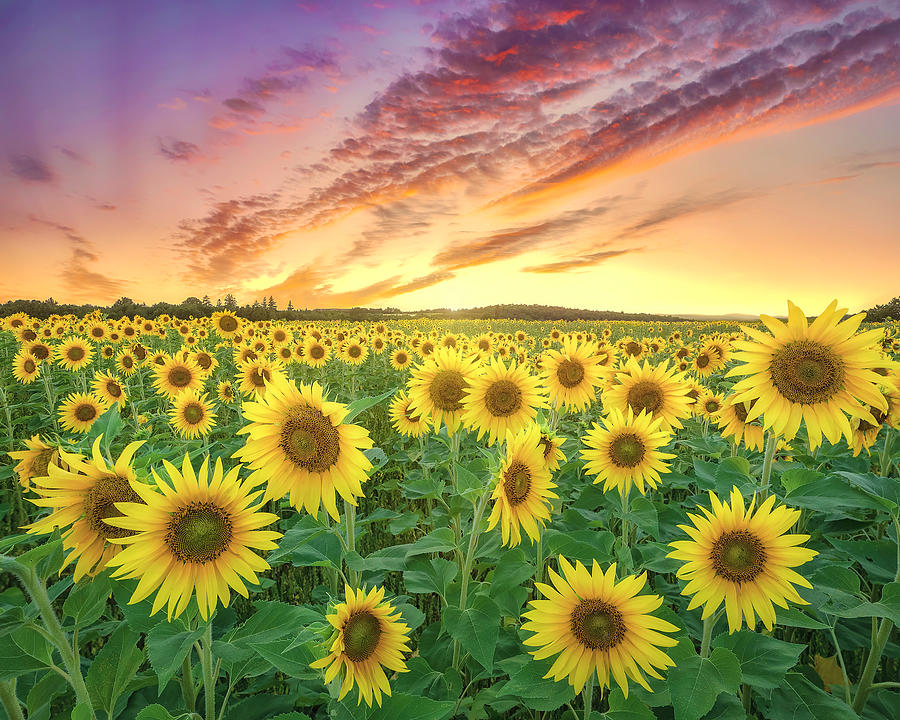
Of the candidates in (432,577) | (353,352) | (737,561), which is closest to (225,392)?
(353,352)

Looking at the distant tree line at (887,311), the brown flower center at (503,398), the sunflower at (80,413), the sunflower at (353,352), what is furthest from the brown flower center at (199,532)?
the distant tree line at (887,311)

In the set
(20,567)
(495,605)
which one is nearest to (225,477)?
(20,567)

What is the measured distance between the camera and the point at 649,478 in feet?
10.6

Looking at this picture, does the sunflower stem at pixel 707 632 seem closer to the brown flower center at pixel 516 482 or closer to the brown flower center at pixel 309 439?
the brown flower center at pixel 516 482

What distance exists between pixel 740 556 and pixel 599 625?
728 millimetres

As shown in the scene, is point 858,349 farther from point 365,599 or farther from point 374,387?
point 374,387

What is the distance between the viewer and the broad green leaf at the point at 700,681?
200 cm

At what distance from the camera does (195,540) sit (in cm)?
190

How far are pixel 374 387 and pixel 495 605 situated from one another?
399 inches

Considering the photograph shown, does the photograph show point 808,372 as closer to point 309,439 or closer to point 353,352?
point 309,439

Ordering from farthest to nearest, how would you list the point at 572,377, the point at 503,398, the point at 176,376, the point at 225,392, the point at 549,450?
the point at 225,392, the point at 176,376, the point at 572,377, the point at 503,398, the point at 549,450

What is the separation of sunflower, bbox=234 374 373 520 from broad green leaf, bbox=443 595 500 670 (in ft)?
2.80

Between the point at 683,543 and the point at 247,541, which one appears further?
the point at 683,543

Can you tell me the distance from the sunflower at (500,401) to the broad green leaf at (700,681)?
5.53 feet
